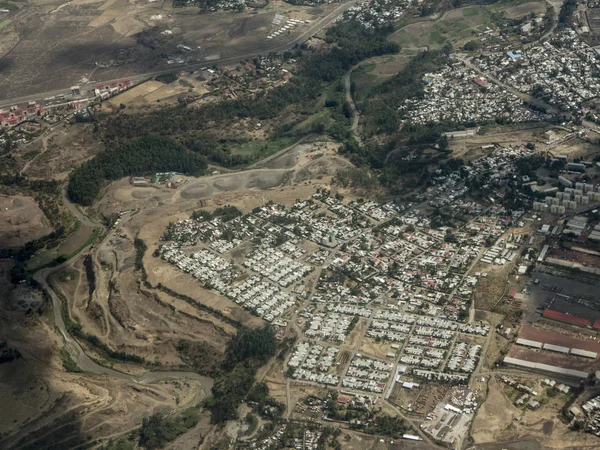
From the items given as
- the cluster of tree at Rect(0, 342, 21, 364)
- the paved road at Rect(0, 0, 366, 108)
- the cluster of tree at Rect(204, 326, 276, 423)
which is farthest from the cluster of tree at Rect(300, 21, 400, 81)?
the cluster of tree at Rect(0, 342, 21, 364)

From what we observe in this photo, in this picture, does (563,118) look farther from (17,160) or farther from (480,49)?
(17,160)

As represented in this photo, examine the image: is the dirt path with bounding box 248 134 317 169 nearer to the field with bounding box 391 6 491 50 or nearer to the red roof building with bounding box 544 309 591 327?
the field with bounding box 391 6 491 50

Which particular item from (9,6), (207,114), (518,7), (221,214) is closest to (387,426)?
(221,214)

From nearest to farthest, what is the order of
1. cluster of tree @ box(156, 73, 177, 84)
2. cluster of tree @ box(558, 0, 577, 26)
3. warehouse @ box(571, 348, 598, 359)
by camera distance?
warehouse @ box(571, 348, 598, 359), cluster of tree @ box(156, 73, 177, 84), cluster of tree @ box(558, 0, 577, 26)

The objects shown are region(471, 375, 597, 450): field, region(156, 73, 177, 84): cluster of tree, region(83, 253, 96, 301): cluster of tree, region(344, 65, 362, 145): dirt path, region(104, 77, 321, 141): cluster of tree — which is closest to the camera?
region(471, 375, 597, 450): field

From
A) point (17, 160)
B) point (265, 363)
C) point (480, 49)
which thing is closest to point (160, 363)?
point (265, 363)

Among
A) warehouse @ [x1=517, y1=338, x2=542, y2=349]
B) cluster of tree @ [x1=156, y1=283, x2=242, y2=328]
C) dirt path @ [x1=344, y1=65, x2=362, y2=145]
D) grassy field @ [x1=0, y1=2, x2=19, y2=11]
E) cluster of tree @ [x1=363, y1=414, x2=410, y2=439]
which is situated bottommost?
dirt path @ [x1=344, y1=65, x2=362, y2=145]

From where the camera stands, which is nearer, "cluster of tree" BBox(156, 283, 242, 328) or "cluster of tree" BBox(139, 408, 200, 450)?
"cluster of tree" BBox(139, 408, 200, 450)

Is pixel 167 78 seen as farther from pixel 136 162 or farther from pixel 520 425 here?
pixel 520 425
